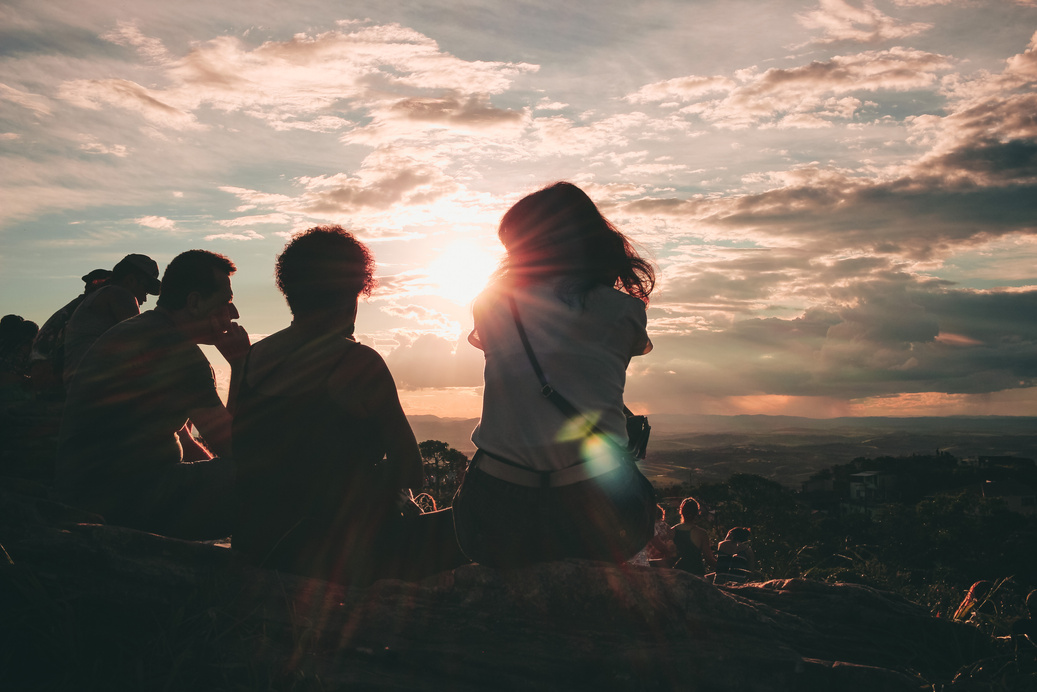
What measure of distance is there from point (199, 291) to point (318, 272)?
5.19 ft

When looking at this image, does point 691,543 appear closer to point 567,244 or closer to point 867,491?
point 567,244

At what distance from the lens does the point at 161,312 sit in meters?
4.31

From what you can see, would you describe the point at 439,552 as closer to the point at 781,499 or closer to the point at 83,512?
the point at 83,512

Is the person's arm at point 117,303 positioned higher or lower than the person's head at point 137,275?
lower

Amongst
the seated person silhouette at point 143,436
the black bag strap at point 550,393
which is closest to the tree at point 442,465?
the seated person silhouette at point 143,436

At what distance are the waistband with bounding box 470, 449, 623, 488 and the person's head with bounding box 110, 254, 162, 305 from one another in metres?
4.99

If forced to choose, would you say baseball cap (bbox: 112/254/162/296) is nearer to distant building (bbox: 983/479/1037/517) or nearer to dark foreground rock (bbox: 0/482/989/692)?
dark foreground rock (bbox: 0/482/989/692)

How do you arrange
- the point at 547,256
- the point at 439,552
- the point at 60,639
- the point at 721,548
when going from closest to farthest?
1. the point at 60,639
2. the point at 547,256
3. the point at 439,552
4. the point at 721,548

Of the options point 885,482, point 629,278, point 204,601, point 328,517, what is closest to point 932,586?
point 629,278

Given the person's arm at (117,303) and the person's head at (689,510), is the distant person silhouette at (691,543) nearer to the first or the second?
the person's head at (689,510)

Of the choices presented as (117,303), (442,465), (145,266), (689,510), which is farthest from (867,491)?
(117,303)

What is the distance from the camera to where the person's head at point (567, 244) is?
314 cm

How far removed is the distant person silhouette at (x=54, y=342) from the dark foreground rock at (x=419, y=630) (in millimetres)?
4294

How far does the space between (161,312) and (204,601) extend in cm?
200
